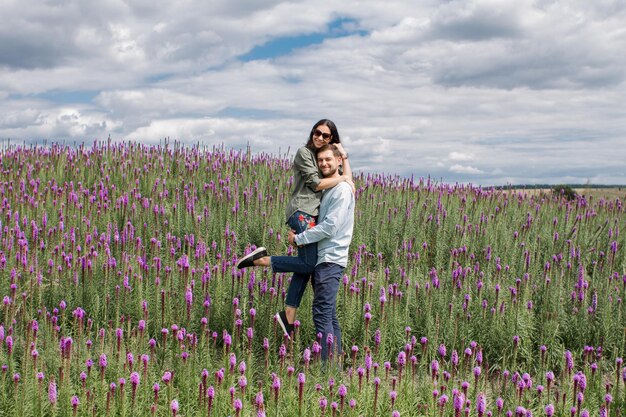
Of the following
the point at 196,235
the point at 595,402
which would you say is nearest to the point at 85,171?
the point at 196,235

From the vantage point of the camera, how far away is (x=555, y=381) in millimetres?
5480

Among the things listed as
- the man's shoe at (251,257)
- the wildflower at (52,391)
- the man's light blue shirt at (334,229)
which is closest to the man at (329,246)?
the man's light blue shirt at (334,229)

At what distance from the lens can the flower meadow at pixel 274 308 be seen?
4.27 meters

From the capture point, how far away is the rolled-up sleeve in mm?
5355

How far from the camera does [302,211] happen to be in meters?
5.45

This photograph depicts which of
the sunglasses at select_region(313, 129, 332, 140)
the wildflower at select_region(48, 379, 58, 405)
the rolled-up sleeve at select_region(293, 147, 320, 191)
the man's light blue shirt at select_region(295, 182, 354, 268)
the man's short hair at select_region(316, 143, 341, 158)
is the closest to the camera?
the wildflower at select_region(48, 379, 58, 405)

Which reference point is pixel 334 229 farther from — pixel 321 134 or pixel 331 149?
pixel 321 134

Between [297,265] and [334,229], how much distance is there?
0.57 m

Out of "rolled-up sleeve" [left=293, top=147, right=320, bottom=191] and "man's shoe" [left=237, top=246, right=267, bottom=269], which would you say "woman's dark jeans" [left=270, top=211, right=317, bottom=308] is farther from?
"rolled-up sleeve" [left=293, top=147, right=320, bottom=191]

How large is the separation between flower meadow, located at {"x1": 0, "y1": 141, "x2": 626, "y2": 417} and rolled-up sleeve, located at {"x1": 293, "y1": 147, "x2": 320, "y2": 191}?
44.7 inches

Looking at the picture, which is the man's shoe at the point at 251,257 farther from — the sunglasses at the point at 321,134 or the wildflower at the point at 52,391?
the wildflower at the point at 52,391

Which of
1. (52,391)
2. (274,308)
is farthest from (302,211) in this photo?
(52,391)

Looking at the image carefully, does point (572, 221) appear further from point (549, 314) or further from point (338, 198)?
point (338, 198)

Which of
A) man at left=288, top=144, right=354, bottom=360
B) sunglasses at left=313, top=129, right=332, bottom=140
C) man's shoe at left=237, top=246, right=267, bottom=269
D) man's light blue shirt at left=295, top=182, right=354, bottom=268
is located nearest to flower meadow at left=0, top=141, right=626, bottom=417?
man at left=288, top=144, right=354, bottom=360
